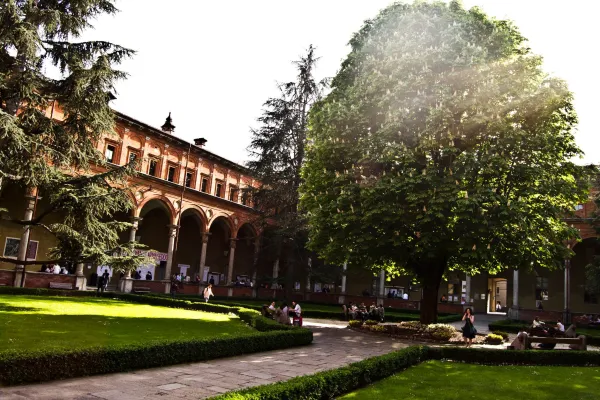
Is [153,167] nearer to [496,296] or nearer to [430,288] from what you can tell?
[430,288]

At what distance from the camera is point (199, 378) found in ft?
29.0

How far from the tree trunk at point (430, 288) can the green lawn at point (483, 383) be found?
22.6ft

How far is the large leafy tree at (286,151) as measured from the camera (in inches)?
1192

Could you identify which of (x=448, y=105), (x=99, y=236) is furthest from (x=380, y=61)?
(x=99, y=236)

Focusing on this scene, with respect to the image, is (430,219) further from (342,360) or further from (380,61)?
(380,61)

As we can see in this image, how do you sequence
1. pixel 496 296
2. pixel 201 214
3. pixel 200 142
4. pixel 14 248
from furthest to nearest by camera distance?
pixel 496 296 < pixel 200 142 < pixel 201 214 < pixel 14 248

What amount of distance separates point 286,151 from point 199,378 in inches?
898

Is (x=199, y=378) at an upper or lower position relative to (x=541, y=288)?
lower

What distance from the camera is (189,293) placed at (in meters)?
35.7

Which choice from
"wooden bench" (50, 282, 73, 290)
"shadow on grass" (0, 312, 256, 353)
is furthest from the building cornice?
"shadow on grass" (0, 312, 256, 353)

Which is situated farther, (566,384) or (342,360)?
(342,360)

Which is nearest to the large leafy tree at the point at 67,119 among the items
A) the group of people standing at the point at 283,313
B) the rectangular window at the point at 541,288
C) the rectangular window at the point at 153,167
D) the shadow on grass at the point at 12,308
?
the shadow on grass at the point at 12,308

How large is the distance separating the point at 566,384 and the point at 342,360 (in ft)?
17.1

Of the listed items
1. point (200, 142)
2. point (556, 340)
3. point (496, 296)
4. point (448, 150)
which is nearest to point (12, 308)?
point (448, 150)
